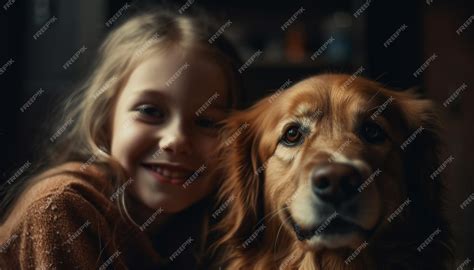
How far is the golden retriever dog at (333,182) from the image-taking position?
1017 mm

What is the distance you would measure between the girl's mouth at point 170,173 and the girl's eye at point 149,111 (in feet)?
0.45

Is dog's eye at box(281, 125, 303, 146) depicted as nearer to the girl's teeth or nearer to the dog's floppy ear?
the dog's floppy ear

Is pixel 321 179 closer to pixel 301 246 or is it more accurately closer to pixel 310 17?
pixel 301 246

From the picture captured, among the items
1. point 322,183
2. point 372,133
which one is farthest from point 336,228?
point 372,133

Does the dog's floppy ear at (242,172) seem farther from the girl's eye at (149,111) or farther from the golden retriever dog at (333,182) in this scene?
the girl's eye at (149,111)

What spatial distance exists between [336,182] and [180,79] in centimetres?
58

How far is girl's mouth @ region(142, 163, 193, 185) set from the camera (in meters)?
1.39

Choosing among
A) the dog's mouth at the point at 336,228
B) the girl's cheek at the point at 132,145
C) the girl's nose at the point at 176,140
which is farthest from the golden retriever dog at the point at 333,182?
the girl's cheek at the point at 132,145

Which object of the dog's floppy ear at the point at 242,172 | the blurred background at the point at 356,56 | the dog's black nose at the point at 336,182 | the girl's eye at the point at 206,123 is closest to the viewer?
the dog's black nose at the point at 336,182

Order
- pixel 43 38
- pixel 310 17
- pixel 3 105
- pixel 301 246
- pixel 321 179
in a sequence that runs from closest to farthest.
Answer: pixel 321 179, pixel 301 246, pixel 3 105, pixel 43 38, pixel 310 17

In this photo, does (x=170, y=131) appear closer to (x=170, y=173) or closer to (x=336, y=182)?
(x=170, y=173)

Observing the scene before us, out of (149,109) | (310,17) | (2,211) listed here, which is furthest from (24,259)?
(310,17)

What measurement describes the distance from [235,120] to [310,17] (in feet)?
5.79

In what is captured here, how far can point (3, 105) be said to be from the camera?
1.84 m
